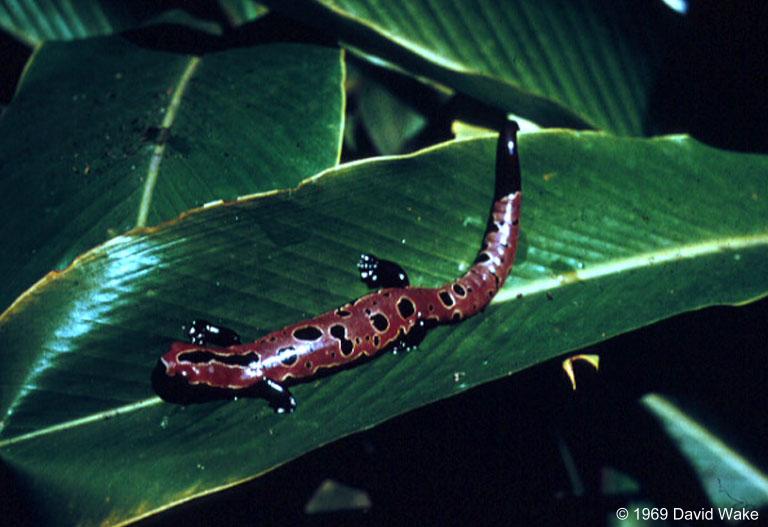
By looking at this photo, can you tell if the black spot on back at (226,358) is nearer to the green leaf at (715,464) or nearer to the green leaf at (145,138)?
the green leaf at (145,138)

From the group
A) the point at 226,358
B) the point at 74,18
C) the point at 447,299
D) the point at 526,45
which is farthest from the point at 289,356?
the point at 74,18

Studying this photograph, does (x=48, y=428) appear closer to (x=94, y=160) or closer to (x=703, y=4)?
(x=94, y=160)

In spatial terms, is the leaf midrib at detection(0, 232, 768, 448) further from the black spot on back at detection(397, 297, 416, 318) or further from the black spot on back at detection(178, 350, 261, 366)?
the black spot on back at detection(178, 350, 261, 366)

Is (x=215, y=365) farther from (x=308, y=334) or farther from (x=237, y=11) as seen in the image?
(x=237, y=11)

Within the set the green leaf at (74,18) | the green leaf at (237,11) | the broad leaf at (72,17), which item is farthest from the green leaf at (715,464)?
the green leaf at (74,18)

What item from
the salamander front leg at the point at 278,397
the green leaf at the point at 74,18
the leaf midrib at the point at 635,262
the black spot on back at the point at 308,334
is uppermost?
the green leaf at the point at 74,18

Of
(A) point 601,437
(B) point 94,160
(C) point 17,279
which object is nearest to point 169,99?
(B) point 94,160
